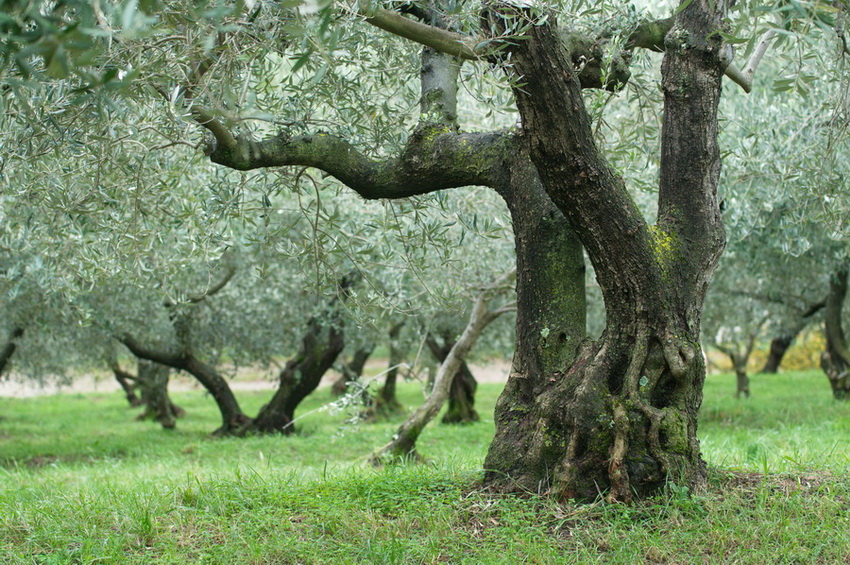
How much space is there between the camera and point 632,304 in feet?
14.3

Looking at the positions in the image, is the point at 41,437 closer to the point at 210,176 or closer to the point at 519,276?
the point at 210,176

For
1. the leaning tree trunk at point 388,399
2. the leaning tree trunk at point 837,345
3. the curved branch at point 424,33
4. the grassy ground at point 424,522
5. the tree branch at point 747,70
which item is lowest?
the leaning tree trunk at point 388,399

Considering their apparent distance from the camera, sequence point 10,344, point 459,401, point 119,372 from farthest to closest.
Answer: point 119,372 → point 459,401 → point 10,344

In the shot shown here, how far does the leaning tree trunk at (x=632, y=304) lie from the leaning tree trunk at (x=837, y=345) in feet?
39.0

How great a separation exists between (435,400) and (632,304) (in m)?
4.93

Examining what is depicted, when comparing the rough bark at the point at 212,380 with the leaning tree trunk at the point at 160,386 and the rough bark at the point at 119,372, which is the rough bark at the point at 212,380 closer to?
the rough bark at the point at 119,372

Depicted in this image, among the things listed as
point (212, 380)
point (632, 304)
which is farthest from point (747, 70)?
point (212, 380)

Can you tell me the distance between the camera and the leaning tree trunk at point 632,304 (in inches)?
159

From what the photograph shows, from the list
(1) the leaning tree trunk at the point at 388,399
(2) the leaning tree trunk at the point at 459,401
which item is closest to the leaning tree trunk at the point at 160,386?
(1) the leaning tree trunk at the point at 388,399

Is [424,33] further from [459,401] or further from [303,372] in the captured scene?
[459,401]

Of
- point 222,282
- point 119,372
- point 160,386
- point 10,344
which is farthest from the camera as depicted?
point 119,372

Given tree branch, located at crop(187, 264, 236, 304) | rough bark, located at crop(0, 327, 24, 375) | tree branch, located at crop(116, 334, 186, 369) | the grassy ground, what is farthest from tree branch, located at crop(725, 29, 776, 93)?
rough bark, located at crop(0, 327, 24, 375)

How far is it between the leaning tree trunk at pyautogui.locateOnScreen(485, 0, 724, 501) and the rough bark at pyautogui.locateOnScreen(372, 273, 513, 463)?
419 centimetres

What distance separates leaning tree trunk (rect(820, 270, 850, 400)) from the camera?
15.0 metres
